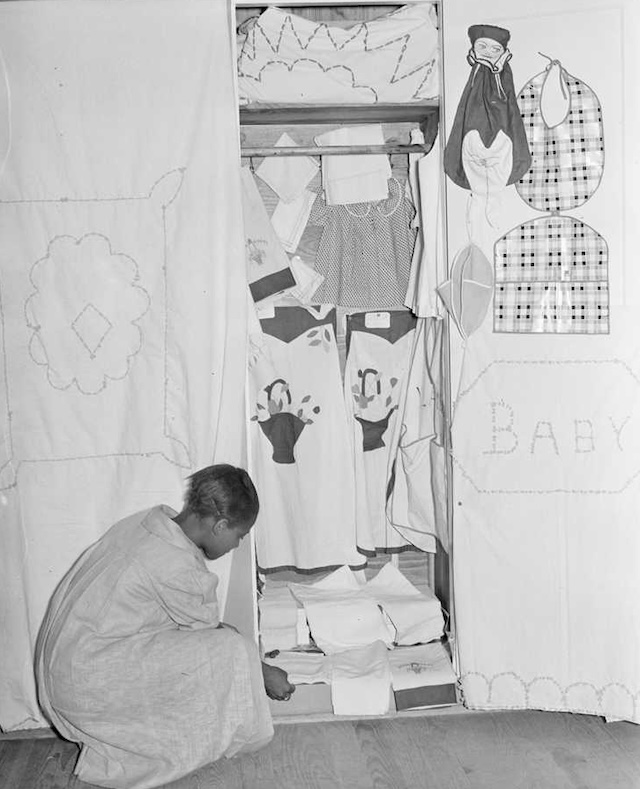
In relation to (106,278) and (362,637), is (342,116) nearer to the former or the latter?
(106,278)

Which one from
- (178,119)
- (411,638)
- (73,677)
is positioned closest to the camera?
(73,677)

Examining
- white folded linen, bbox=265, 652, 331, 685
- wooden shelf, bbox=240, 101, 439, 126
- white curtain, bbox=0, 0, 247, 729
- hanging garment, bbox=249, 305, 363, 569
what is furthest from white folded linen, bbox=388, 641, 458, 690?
wooden shelf, bbox=240, 101, 439, 126

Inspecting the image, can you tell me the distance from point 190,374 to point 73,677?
86cm

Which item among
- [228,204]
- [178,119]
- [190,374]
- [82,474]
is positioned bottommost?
[82,474]

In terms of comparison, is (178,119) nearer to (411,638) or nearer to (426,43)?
(426,43)

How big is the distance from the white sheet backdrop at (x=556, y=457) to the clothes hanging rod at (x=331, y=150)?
358 mm

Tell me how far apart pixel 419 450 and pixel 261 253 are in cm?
85

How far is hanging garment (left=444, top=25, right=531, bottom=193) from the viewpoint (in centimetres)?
244

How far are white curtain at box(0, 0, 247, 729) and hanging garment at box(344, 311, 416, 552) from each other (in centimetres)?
68

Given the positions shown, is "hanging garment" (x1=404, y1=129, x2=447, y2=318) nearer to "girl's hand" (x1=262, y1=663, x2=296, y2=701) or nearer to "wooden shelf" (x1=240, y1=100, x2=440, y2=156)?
"wooden shelf" (x1=240, y1=100, x2=440, y2=156)

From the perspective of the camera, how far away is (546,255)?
247cm

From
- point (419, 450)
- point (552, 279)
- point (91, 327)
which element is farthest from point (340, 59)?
point (419, 450)

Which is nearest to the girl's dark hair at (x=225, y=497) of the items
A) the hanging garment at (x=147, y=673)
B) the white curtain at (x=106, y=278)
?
the hanging garment at (x=147, y=673)

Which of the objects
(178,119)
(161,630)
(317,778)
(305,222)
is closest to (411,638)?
(317,778)
